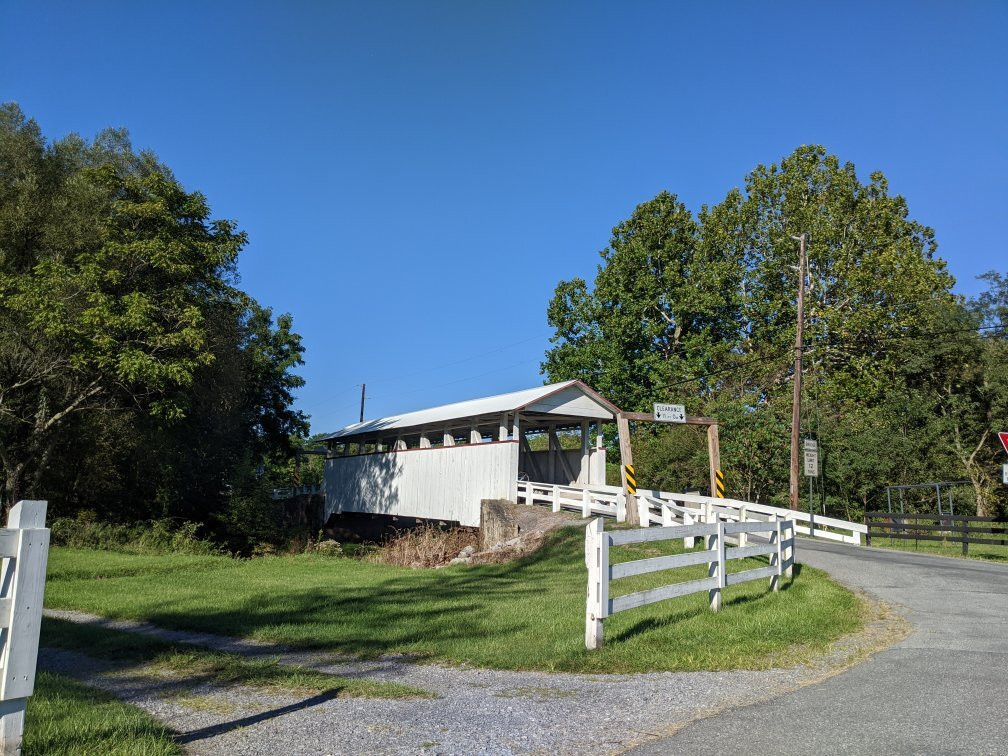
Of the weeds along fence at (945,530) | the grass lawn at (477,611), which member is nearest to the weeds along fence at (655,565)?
the grass lawn at (477,611)

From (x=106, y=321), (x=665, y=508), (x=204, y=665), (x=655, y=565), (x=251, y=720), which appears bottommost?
(x=204, y=665)

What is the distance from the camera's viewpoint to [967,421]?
97.7ft

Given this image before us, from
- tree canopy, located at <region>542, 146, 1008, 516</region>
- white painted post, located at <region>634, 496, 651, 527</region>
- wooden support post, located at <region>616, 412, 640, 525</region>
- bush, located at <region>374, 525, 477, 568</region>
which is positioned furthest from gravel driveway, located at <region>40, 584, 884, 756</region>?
tree canopy, located at <region>542, 146, 1008, 516</region>

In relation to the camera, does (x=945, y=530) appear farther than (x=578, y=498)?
No

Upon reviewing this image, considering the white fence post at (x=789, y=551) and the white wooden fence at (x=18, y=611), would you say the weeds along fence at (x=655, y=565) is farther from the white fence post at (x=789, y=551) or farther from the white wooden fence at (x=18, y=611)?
the white wooden fence at (x=18, y=611)

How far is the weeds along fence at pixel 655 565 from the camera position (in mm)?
6816

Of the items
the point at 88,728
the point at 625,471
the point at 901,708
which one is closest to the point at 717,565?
the point at 901,708

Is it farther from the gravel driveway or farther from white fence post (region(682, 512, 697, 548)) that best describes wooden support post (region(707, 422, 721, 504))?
the gravel driveway

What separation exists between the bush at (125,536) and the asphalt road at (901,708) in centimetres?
1797

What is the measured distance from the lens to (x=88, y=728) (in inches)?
164

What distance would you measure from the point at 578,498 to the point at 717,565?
12184 mm

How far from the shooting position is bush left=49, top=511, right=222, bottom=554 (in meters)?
19.8

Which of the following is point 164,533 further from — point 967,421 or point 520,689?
point 967,421

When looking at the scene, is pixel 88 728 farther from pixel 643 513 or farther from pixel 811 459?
pixel 811 459
